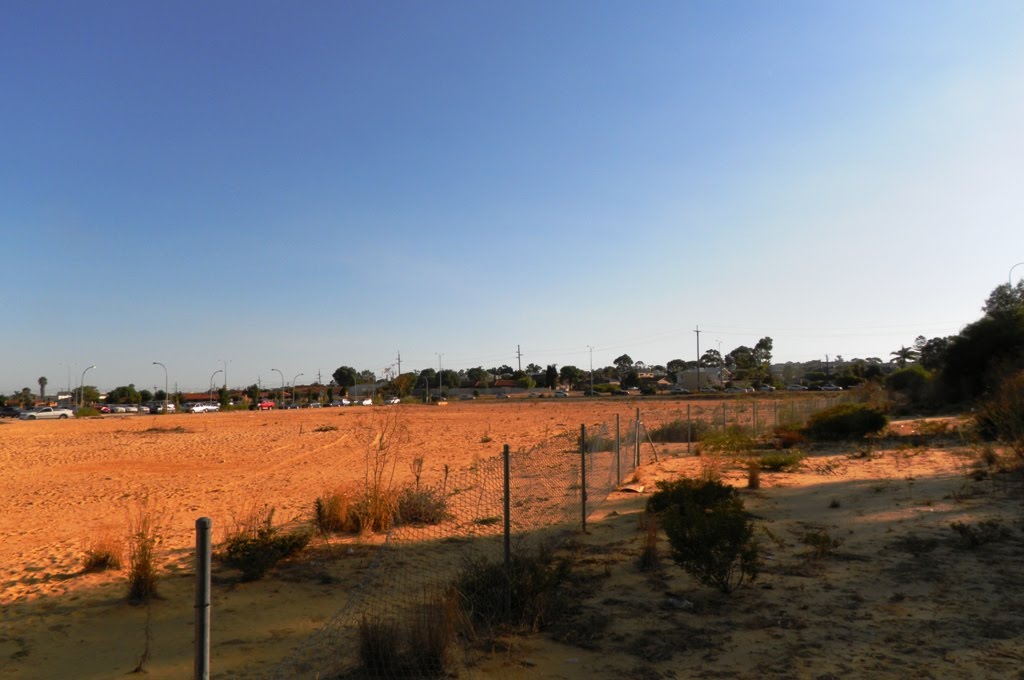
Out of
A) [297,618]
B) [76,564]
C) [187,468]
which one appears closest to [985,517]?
[297,618]

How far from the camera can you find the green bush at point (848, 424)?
24.9 meters

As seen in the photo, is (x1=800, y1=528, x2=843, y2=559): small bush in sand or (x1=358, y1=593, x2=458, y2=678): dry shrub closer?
(x1=358, y1=593, x2=458, y2=678): dry shrub

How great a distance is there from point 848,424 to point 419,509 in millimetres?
19561

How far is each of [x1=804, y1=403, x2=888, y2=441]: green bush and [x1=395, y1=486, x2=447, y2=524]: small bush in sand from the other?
61.6 ft

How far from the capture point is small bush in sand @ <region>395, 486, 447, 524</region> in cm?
1081

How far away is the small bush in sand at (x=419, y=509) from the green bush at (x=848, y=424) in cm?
1879

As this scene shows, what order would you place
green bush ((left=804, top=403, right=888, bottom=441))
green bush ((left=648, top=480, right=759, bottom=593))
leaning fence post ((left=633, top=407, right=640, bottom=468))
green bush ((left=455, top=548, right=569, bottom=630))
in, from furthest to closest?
green bush ((left=804, top=403, right=888, bottom=441)) < leaning fence post ((left=633, top=407, right=640, bottom=468)) < green bush ((left=648, top=480, right=759, bottom=593)) < green bush ((left=455, top=548, right=569, bottom=630))

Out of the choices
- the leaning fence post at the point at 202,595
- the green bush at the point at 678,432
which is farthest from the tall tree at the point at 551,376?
the leaning fence post at the point at 202,595

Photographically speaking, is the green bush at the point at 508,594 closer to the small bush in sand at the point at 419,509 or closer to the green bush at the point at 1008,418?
the small bush in sand at the point at 419,509

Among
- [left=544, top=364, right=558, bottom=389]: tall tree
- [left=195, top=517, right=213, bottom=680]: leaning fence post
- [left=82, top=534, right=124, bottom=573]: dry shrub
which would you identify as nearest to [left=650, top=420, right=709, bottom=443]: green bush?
[left=82, top=534, right=124, bottom=573]: dry shrub

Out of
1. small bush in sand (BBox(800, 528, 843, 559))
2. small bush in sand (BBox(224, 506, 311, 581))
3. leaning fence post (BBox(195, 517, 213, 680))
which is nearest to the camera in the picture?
leaning fence post (BBox(195, 517, 213, 680))

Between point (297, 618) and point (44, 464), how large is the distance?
853 inches

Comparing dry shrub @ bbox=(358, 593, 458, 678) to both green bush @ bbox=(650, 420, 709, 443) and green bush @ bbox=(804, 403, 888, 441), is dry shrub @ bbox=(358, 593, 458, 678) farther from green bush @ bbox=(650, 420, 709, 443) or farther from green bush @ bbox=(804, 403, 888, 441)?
green bush @ bbox=(804, 403, 888, 441)

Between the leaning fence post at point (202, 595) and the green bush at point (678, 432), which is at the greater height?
the leaning fence post at point (202, 595)
